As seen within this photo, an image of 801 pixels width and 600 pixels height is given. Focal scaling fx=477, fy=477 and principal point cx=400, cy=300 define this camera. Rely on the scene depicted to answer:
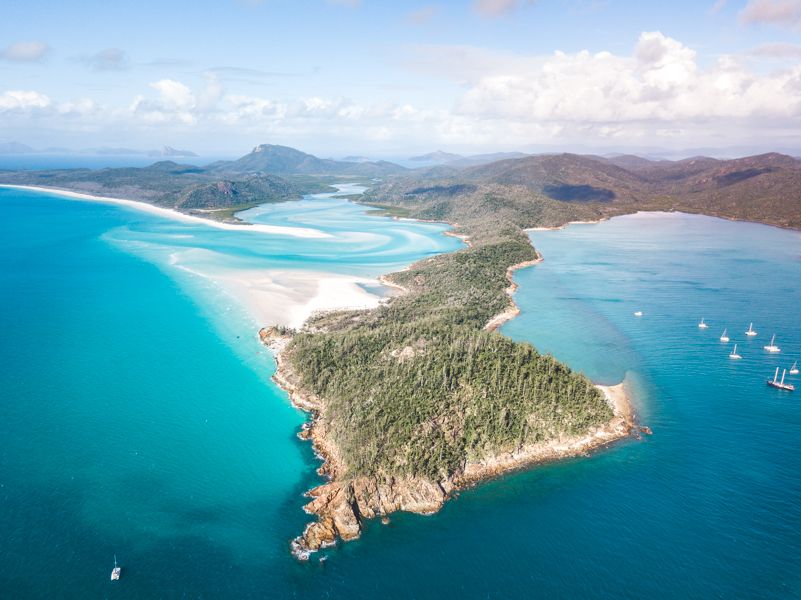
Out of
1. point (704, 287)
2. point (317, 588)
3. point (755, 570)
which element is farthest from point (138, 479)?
point (704, 287)

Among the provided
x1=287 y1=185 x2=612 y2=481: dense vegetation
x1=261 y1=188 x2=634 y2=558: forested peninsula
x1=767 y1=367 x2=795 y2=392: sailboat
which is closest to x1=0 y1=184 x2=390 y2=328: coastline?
x1=261 y1=188 x2=634 y2=558: forested peninsula

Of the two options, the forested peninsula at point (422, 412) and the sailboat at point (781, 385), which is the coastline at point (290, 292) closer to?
the forested peninsula at point (422, 412)

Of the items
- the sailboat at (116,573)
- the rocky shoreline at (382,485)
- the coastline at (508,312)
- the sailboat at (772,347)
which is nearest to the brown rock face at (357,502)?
the rocky shoreline at (382,485)

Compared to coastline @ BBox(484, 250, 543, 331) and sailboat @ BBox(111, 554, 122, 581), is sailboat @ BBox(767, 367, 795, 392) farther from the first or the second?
sailboat @ BBox(111, 554, 122, 581)

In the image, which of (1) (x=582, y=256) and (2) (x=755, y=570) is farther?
(1) (x=582, y=256)

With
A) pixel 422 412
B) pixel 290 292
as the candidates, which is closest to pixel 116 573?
pixel 422 412

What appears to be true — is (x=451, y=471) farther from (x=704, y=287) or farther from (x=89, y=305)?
(x=704, y=287)
